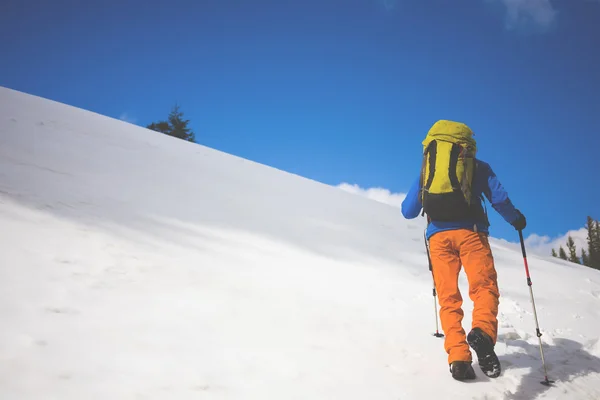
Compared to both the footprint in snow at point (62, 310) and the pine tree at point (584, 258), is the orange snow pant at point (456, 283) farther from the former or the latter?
the pine tree at point (584, 258)

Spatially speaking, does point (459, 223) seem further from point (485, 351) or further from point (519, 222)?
point (485, 351)

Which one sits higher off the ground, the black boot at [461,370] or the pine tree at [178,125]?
the pine tree at [178,125]

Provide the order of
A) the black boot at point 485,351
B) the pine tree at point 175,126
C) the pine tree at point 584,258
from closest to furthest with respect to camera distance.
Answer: the black boot at point 485,351 < the pine tree at point 175,126 < the pine tree at point 584,258

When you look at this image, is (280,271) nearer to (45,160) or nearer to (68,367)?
(68,367)

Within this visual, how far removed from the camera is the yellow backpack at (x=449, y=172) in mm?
2996

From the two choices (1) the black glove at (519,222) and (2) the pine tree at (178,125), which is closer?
(1) the black glove at (519,222)

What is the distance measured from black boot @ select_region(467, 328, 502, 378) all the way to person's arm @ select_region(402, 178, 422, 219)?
1123mm

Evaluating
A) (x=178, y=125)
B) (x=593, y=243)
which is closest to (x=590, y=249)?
(x=593, y=243)

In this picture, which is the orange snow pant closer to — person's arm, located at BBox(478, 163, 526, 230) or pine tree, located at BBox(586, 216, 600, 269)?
person's arm, located at BBox(478, 163, 526, 230)

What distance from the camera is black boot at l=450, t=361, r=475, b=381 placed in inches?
103

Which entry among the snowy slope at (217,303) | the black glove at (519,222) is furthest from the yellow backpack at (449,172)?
the snowy slope at (217,303)

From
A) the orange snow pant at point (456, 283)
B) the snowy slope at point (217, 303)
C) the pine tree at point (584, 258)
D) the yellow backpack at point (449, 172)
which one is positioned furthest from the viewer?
the pine tree at point (584, 258)

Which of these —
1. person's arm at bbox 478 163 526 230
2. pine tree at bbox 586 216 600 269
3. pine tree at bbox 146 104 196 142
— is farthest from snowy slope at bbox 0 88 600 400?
pine tree at bbox 586 216 600 269

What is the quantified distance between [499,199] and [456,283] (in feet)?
2.71
